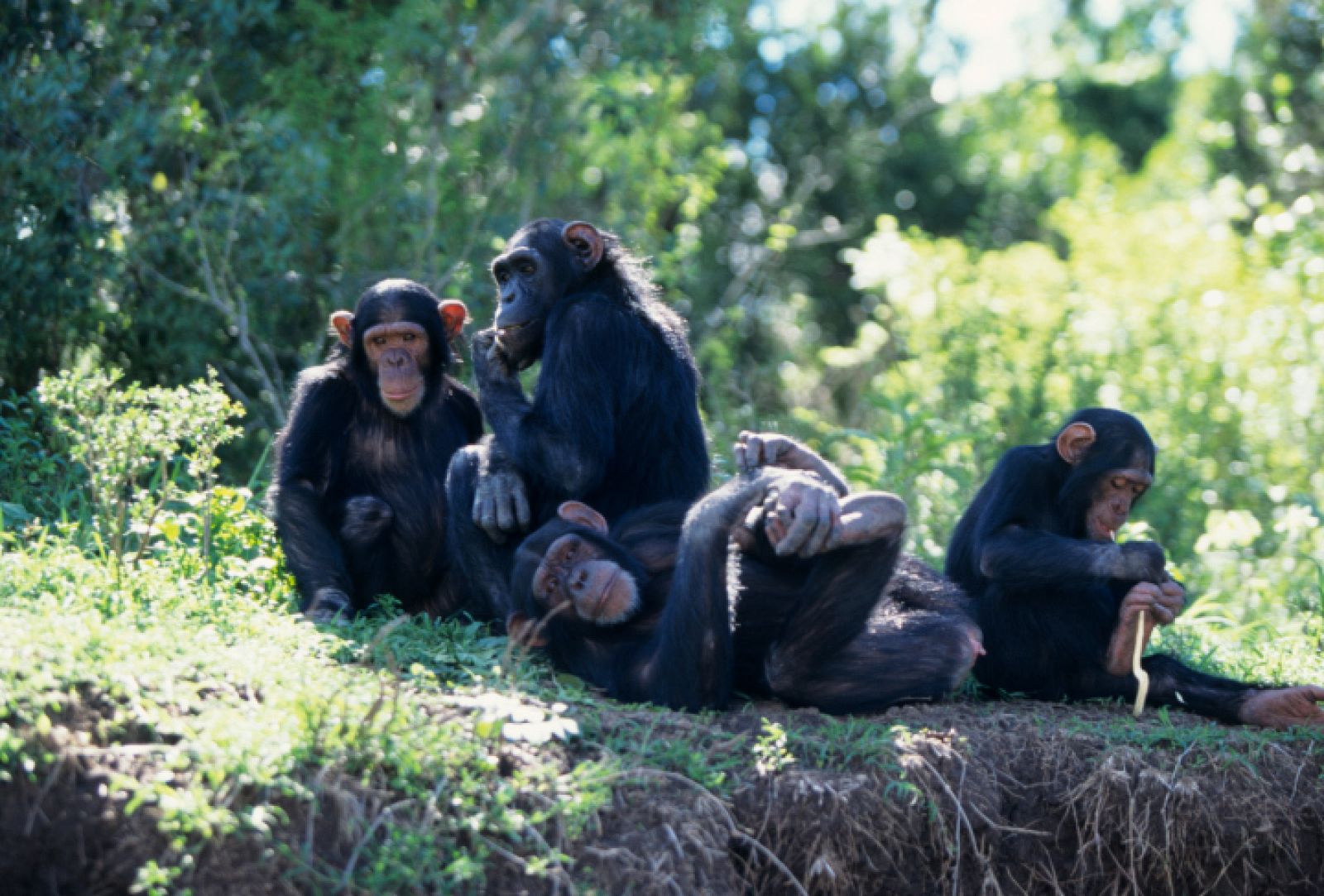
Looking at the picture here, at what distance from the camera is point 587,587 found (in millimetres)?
4836

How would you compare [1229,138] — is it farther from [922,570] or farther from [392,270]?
[922,570]

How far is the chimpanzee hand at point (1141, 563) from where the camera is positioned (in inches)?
202

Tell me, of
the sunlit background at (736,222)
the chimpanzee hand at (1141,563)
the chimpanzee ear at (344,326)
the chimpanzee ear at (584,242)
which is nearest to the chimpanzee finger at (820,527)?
the chimpanzee hand at (1141,563)

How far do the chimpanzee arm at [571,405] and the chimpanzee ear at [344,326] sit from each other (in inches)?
30.4

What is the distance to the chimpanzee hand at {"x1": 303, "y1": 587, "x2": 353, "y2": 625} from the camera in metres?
5.29

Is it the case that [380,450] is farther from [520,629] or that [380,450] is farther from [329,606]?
[520,629]

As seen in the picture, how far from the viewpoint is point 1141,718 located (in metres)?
5.25

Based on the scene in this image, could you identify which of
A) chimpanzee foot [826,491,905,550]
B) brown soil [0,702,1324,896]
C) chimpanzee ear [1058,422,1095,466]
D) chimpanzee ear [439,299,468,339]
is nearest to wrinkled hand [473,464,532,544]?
chimpanzee ear [439,299,468,339]

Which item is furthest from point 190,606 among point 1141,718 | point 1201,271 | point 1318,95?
point 1318,95

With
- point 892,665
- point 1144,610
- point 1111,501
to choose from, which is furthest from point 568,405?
point 1144,610

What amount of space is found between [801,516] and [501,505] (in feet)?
4.75

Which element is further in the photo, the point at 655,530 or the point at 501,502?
the point at 501,502

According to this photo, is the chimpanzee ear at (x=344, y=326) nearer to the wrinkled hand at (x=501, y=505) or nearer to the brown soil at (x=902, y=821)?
the wrinkled hand at (x=501, y=505)

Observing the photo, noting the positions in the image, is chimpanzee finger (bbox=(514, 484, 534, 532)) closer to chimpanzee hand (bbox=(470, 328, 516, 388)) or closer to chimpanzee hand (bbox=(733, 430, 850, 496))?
chimpanzee hand (bbox=(470, 328, 516, 388))
